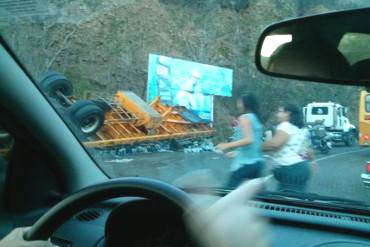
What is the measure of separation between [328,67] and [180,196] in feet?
3.21

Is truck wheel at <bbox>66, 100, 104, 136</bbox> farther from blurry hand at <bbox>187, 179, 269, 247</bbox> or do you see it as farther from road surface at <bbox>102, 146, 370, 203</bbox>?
blurry hand at <bbox>187, 179, 269, 247</bbox>

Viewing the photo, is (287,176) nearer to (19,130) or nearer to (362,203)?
(362,203)

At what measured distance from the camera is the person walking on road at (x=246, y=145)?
4570 millimetres

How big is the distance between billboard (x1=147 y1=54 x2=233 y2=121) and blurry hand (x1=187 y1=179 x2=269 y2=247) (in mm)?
5256

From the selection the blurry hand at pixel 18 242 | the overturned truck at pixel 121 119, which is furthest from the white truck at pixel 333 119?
the blurry hand at pixel 18 242

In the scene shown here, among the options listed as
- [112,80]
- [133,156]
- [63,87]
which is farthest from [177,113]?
[63,87]

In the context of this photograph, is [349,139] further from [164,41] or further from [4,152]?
[164,41]

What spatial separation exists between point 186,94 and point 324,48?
186 inches

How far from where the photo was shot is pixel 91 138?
3.97 m

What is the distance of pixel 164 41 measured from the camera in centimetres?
915

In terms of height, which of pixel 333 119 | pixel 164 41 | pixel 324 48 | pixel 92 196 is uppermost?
pixel 164 41

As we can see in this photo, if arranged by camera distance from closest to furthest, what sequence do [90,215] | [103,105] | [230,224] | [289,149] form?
1. [230,224]
2. [90,215]
3. [289,149]
4. [103,105]

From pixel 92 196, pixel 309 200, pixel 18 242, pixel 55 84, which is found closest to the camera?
pixel 18 242

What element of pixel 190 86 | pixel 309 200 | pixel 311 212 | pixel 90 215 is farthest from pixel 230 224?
pixel 190 86
